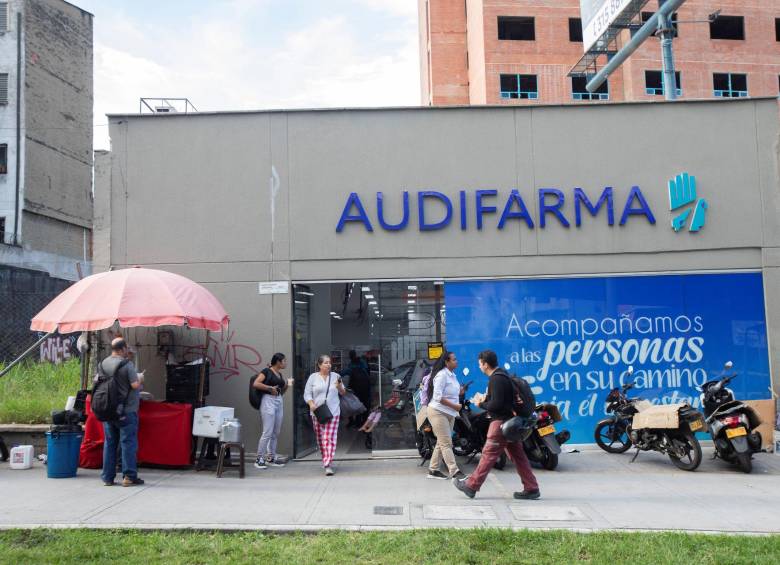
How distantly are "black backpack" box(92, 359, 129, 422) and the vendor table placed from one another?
46.9 inches

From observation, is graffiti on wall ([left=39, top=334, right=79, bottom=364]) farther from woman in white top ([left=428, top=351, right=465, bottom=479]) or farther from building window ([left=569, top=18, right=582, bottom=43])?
building window ([left=569, top=18, right=582, bottom=43])

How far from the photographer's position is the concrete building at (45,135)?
33.4 metres

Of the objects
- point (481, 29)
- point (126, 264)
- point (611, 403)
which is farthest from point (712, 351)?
point (481, 29)

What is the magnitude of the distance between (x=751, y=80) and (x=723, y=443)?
3818 centimetres

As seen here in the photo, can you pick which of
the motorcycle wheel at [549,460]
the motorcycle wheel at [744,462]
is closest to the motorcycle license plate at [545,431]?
the motorcycle wheel at [549,460]

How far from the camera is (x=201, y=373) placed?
34.4 feet

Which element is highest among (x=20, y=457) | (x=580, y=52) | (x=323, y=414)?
(x=580, y=52)

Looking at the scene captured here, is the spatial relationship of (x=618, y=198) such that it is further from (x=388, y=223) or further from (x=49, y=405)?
(x=49, y=405)

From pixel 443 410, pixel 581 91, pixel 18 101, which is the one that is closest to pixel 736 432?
pixel 443 410

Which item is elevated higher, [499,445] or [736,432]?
[499,445]

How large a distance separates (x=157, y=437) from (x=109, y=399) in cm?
146

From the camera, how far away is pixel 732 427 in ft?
31.1

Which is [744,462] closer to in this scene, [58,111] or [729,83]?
[58,111]

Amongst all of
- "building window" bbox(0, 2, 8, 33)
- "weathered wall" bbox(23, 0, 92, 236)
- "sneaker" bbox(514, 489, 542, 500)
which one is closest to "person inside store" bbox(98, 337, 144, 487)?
"sneaker" bbox(514, 489, 542, 500)
